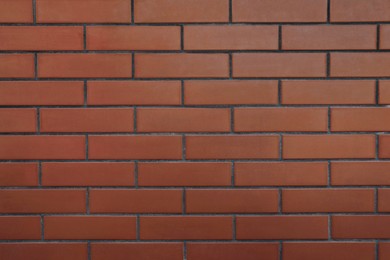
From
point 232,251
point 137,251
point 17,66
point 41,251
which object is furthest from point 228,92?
point 41,251

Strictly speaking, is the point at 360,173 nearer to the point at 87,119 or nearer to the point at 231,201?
the point at 231,201

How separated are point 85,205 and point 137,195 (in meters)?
0.23

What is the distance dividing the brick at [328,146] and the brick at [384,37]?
1.25 feet

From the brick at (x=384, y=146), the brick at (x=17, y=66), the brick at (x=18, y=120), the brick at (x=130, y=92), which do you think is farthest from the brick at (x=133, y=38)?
the brick at (x=384, y=146)

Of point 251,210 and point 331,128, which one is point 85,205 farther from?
point 331,128

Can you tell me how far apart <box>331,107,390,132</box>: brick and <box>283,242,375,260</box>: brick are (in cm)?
50

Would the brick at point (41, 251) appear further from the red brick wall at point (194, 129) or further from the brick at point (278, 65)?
the brick at point (278, 65)

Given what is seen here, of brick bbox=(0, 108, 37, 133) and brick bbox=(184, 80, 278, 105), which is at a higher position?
brick bbox=(184, 80, 278, 105)

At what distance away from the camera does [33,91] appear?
5.40ft

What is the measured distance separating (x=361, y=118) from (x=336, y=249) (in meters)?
0.57

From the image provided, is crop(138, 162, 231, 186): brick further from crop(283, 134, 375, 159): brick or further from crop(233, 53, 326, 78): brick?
crop(233, 53, 326, 78): brick
